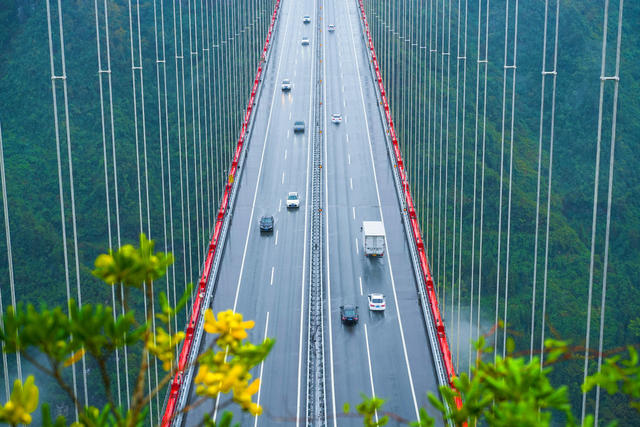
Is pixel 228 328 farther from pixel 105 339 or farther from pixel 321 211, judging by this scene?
pixel 321 211

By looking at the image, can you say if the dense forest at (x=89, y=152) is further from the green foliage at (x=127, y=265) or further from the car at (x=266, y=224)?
the green foliage at (x=127, y=265)

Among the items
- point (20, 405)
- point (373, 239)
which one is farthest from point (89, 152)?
point (20, 405)

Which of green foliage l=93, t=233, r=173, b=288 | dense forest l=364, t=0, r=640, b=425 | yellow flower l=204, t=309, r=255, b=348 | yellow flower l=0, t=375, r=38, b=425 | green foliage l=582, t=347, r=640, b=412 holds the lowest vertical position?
dense forest l=364, t=0, r=640, b=425

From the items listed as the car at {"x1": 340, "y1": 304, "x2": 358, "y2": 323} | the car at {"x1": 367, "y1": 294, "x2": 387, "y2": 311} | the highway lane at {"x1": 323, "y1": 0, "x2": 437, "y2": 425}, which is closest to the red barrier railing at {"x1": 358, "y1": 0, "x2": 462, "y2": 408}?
the highway lane at {"x1": 323, "y1": 0, "x2": 437, "y2": 425}

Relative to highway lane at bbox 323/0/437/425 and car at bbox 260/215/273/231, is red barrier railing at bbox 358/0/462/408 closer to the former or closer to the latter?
highway lane at bbox 323/0/437/425

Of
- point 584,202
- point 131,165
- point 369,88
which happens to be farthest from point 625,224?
point 131,165

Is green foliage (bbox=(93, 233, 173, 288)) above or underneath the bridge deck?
above

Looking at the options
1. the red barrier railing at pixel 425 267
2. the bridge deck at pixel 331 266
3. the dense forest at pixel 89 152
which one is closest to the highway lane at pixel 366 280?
the bridge deck at pixel 331 266
